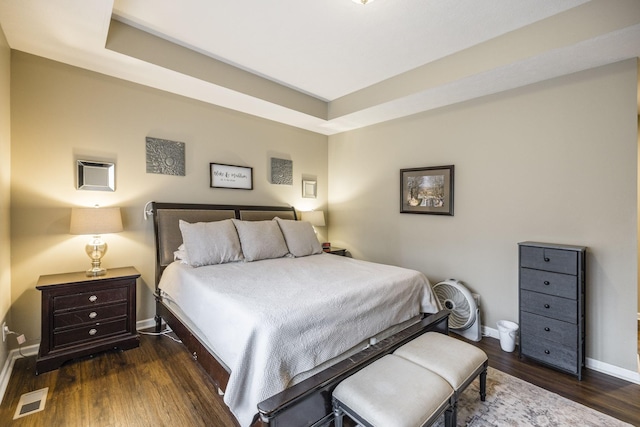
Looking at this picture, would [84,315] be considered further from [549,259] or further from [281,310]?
[549,259]

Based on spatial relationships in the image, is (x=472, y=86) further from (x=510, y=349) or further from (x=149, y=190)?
(x=149, y=190)

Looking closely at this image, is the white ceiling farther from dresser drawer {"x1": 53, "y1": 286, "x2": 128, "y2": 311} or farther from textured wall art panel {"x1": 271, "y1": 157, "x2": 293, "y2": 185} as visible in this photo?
dresser drawer {"x1": 53, "y1": 286, "x2": 128, "y2": 311}

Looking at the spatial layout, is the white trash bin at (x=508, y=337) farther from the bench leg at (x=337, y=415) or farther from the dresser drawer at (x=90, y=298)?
the dresser drawer at (x=90, y=298)

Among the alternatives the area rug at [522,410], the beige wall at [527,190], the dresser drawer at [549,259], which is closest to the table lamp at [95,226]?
the area rug at [522,410]

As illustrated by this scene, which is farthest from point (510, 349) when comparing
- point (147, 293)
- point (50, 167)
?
point (50, 167)

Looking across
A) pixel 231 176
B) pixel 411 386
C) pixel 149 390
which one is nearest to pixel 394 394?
pixel 411 386

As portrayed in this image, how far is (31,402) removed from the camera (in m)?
1.92

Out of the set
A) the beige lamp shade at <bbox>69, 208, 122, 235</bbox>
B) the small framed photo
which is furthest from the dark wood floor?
the small framed photo

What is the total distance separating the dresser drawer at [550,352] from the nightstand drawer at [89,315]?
3.62m

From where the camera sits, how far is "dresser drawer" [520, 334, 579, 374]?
2309 millimetres

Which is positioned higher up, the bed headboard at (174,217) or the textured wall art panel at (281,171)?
the textured wall art panel at (281,171)

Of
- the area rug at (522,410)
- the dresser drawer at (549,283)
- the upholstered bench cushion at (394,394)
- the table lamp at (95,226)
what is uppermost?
the table lamp at (95,226)

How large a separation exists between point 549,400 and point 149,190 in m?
3.99

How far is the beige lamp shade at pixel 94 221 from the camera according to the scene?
2.47 metres
